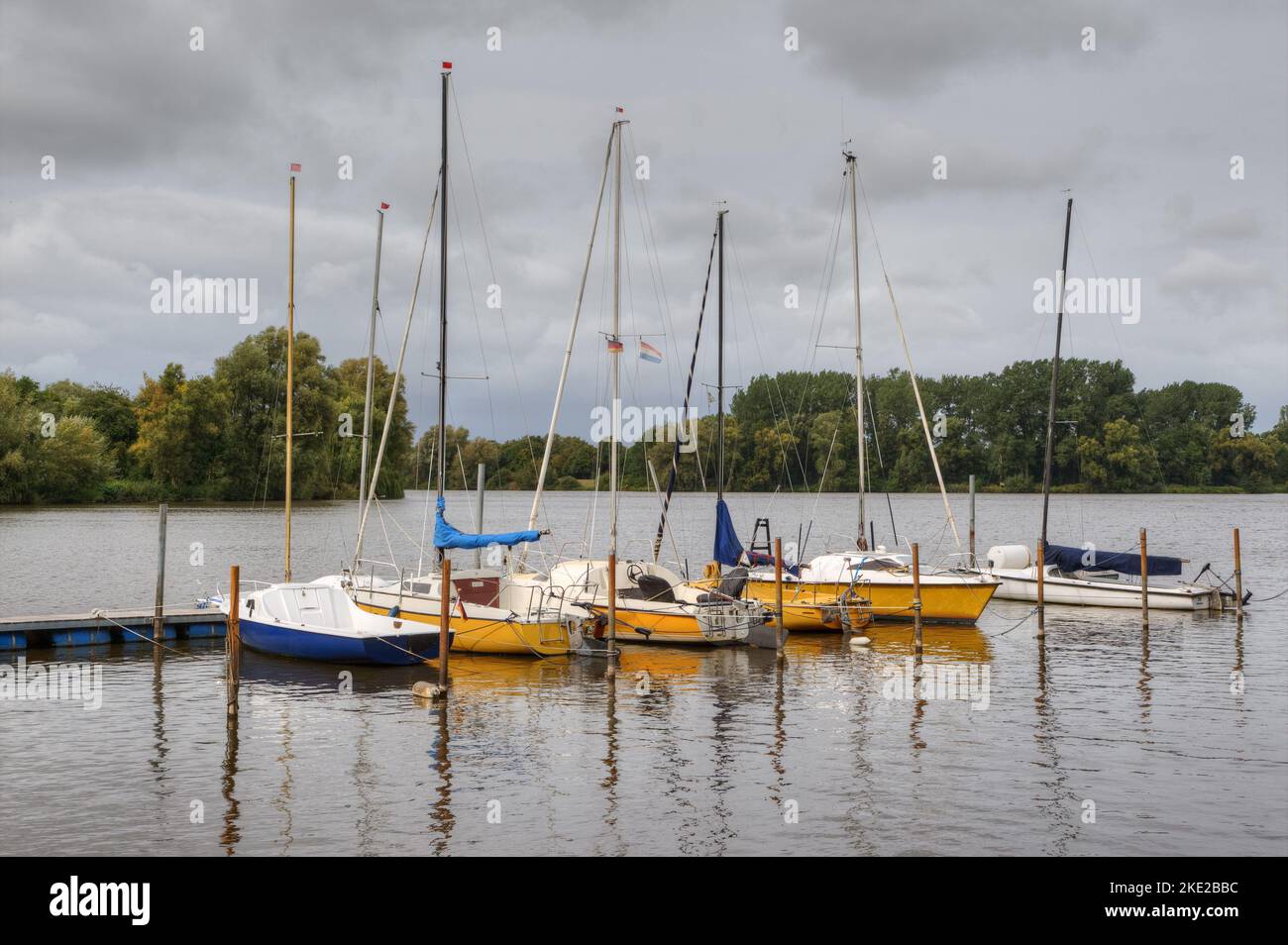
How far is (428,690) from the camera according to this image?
2664cm

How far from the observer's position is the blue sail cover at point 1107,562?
149 feet

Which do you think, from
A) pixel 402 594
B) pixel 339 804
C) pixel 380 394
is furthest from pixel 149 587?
pixel 380 394

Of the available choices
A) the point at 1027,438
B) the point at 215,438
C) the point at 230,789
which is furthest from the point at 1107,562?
the point at 1027,438

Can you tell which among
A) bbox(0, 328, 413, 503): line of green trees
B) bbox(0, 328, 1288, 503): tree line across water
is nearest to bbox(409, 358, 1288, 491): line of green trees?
bbox(0, 328, 1288, 503): tree line across water

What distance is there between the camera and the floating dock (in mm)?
32938

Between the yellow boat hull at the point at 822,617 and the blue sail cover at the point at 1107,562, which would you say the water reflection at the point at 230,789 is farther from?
the blue sail cover at the point at 1107,562

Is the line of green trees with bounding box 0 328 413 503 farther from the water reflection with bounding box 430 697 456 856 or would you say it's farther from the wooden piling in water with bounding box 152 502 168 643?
the water reflection with bounding box 430 697 456 856

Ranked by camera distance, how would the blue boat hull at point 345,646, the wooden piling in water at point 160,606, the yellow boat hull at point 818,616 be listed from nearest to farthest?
1. the blue boat hull at point 345,646
2. the wooden piling in water at point 160,606
3. the yellow boat hull at point 818,616

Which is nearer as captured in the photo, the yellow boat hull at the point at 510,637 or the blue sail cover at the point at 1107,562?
Result: the yellow boat hull at the point at 510,637

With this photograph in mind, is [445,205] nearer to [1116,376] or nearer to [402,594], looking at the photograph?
[402,594]

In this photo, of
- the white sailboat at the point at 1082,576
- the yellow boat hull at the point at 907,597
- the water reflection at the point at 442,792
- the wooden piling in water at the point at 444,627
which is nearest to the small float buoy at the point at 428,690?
the wooden piling in water at the point at 444,627

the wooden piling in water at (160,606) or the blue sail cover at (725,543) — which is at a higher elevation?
the blue sail cover at (725,543)

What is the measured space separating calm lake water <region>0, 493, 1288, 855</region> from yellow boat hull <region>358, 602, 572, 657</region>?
17.4 inches
